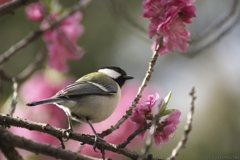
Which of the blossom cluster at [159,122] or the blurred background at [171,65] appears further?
the blurred background at [171,65]

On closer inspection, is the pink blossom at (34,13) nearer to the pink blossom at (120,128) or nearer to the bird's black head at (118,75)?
the bird's black head at (118,75)

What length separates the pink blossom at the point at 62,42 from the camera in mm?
2703

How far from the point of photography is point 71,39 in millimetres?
2852

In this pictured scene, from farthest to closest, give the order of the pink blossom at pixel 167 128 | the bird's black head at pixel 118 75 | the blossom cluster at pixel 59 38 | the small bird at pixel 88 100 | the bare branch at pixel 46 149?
1. the bird's black head at pixel 118 75
2. the blossom cluster at pixel 59 38
3. the small bird at pixel 88 100
4. the pink blossom at pixel 167 128
5. the bare branch at pixel 46 149

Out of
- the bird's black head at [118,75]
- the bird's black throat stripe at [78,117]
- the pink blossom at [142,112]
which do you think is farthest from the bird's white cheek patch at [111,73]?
the pink blossom at [142,112]

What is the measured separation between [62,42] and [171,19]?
42.8 inches

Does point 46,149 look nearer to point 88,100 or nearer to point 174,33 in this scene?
point 174,33

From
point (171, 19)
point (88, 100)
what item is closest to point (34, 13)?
point (88, 100)

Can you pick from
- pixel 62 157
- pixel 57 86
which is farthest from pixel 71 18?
pixel 62 157

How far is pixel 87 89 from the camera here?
251 cm

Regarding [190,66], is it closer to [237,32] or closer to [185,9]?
[237,32]

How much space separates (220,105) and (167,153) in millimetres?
1164

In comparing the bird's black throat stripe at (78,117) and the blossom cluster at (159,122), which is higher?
the blossom cluster at (159,122)

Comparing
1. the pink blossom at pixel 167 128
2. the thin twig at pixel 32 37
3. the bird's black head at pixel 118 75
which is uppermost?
the thin twig at pixel 32 37
